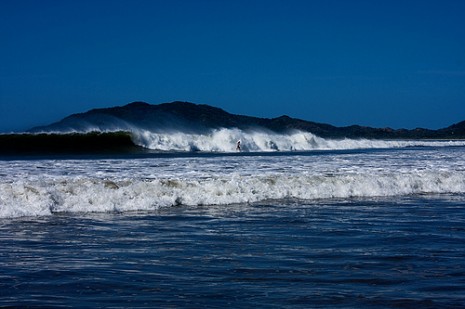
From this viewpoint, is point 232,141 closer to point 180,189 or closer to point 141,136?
point 141,136

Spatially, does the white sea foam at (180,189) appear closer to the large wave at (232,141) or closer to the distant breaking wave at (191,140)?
the distant breaking wave at (191,140)

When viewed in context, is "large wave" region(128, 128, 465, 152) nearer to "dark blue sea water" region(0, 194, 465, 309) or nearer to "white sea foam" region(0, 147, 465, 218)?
"white sea foam" region(0, 147, 465, 218)

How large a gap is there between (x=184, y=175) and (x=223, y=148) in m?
32.9

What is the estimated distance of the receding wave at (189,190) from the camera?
1209cm

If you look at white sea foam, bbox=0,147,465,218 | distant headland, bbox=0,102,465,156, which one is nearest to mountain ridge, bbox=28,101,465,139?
distant headland, bbox=0,102,465,156

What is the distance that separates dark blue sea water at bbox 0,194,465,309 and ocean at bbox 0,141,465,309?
1 cm

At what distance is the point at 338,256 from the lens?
7.02m

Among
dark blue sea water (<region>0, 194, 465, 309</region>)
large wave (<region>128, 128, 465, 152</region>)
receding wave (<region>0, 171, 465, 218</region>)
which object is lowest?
dark blue sea water (<region>0, 194, 465, 309</region>)

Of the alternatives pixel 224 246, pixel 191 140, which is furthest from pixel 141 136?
pixel 224 246

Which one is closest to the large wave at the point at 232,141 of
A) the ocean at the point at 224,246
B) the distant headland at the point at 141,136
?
the distant headland at the point at 141,136

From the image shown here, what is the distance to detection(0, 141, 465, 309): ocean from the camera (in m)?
5.34

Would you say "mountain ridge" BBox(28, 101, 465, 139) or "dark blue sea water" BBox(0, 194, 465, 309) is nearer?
"dark blue sea water" BBox(0, 194, 465, 309)

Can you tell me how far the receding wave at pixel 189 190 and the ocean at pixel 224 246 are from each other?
0.04m

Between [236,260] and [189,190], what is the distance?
6.97 meters
